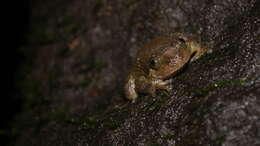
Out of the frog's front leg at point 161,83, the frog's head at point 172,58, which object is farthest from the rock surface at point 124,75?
the frog's head at point 172,58

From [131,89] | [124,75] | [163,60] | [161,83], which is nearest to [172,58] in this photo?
[163,60]

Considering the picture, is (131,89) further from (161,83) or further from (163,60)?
(163,60)

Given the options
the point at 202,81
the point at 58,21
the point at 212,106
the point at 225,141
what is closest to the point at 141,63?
the point at 202,81

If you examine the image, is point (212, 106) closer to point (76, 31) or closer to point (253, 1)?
point (253, 1)

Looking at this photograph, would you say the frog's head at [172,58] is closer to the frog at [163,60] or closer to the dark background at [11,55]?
the frog at [163,60]

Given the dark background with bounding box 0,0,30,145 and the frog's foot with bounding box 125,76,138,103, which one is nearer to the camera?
the frog's foot with bounding box 125,76,138,103

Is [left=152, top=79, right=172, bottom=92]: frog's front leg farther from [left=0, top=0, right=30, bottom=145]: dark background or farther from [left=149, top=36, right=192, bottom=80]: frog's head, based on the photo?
[left=0, top=0, right=30, bottom=145]: dark background

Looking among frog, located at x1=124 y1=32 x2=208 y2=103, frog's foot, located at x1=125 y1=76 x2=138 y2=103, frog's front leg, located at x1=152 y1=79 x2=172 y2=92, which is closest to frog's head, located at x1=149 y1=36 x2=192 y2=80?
frog, located at x1=124 y1=32 x2=208 y2=103
